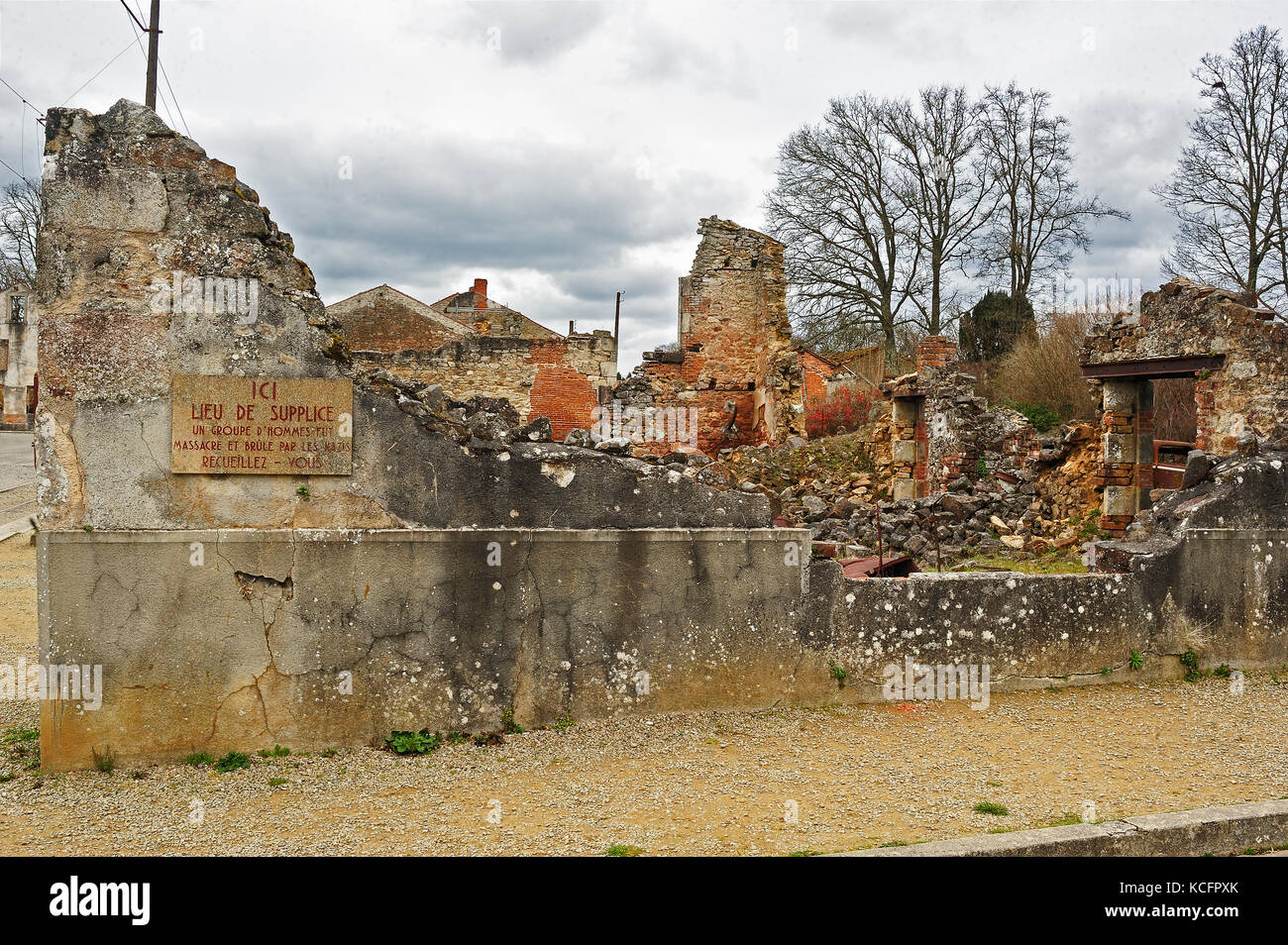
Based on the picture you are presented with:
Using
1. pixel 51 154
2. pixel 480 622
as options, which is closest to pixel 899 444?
pixel 480 622

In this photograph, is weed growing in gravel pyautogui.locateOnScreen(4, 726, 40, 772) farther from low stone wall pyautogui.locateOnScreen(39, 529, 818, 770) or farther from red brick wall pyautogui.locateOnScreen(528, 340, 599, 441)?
red brick wall pyautogui.locateOnScreen(528, 340, 599, 441)

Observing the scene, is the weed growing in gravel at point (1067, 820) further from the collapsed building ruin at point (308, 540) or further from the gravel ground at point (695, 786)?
the collapsed building ruin at point (308, 540)

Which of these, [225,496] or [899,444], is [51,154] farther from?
[899,444]

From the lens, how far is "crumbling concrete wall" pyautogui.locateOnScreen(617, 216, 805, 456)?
19.1 metres

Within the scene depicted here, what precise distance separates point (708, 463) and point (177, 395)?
3231 mm

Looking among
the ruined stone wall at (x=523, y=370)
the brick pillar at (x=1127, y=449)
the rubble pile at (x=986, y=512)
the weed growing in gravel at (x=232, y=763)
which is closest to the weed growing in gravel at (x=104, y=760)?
the weed growing in gravel at (x=232, y=763)

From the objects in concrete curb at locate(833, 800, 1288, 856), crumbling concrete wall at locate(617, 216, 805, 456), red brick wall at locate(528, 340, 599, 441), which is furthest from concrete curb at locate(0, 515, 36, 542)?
concrete curb at locate(833, 800, 1288, 856)

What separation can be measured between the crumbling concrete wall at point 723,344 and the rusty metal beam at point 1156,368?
20.0 ft

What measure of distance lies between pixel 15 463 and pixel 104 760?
2205 centimetres

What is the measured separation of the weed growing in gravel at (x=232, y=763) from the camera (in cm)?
475

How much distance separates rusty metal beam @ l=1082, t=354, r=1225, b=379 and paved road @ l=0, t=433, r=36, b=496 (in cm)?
1973


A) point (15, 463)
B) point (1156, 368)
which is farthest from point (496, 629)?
point (15, 463)

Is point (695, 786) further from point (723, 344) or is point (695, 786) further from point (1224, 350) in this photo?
point (723, 344)

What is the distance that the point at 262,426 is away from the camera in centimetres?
498
